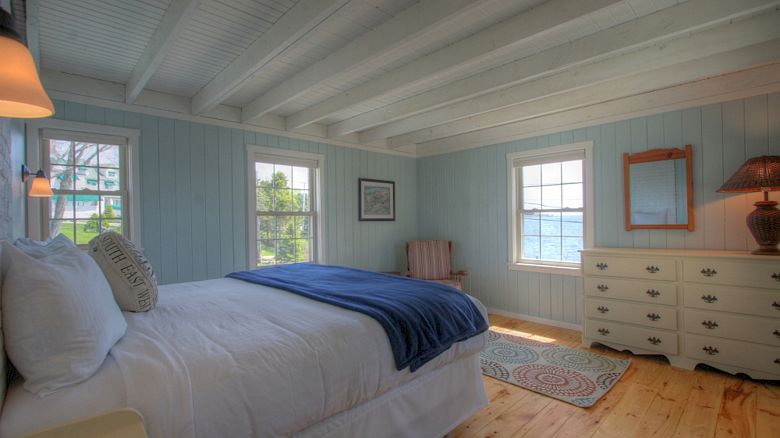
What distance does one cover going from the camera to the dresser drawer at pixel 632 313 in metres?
3.06

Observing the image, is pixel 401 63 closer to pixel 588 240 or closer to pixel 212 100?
pixel 212 100

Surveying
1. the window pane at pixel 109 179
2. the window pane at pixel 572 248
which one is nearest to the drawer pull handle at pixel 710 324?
the window pane at pixel 572 248

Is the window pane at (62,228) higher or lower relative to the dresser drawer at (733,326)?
higher

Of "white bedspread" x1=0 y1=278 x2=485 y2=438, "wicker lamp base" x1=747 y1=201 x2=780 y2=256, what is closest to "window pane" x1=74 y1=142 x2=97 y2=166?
"white bedspread" x1=0 y1=278 x2=485 y2=438

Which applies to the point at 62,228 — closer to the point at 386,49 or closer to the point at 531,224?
the point at 386,49

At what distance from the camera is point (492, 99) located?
3412 mm

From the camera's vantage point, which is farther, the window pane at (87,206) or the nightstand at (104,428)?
the window pane at (87,206)

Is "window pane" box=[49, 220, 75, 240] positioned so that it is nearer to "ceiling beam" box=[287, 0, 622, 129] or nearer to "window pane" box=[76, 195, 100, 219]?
"window pane" box=[76, 195, 100, 219]

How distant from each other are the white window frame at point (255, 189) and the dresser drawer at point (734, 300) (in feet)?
11.9

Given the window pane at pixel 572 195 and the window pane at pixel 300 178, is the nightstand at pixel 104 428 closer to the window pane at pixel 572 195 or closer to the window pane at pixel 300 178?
the window pane at pixel 300 178

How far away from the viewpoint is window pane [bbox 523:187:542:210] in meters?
4.34

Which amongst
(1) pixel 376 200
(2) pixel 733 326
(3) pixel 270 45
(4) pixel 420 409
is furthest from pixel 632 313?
(3) pixel 270 45

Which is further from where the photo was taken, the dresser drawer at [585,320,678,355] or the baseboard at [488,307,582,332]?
the baseboard at [488,307,582,332]

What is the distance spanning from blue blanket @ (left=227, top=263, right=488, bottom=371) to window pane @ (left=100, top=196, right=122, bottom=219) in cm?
157
